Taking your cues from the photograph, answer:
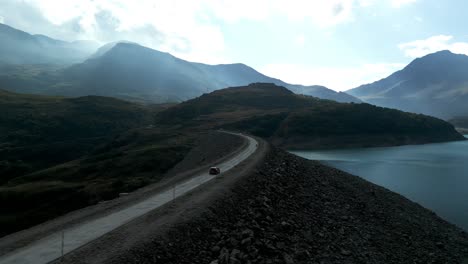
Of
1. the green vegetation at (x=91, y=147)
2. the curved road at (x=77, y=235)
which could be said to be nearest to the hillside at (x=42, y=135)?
the green vegetation at (x=91, y=147)

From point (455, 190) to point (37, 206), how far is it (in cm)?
7341

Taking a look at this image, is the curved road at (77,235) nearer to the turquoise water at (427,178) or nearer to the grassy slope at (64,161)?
the grassy slope at (64,161)

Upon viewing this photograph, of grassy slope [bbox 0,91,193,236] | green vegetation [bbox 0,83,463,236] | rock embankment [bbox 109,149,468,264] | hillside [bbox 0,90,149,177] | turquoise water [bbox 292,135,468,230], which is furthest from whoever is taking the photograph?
hillside [bbox 0,90,149,177]

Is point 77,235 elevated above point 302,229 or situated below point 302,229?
above

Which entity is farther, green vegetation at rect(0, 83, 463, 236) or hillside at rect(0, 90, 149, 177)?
hillside at rect(0, 90, 149, 177)

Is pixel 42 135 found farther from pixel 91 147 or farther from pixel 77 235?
pixel 77 235

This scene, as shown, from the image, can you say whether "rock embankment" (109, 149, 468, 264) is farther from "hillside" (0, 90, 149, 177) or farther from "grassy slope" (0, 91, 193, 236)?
"hillside" (0, 90, 149, 177)

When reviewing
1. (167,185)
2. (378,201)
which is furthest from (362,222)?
(167,185)

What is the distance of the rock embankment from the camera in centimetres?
1883

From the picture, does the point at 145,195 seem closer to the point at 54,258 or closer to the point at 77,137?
the point at 54,258

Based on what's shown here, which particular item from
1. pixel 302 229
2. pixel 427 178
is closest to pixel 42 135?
pixel 427 178

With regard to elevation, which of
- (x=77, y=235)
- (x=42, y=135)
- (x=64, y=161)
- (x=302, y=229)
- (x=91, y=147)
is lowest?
(x=64, y=161)

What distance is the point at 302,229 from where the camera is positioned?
2616 cm

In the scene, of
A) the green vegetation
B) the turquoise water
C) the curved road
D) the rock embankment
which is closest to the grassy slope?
the green vegetation
